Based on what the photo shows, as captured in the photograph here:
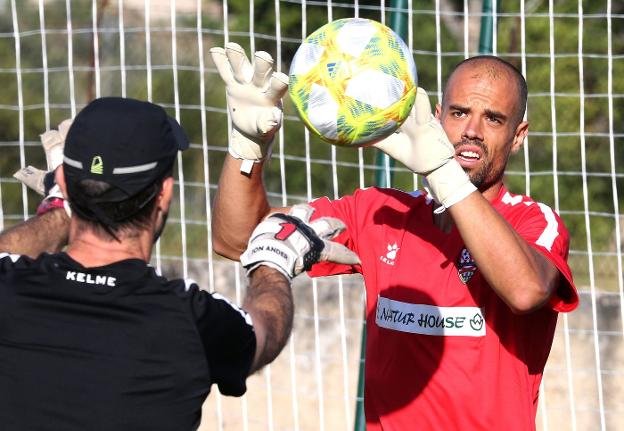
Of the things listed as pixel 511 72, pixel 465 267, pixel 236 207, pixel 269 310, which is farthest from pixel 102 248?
pixel 511 72

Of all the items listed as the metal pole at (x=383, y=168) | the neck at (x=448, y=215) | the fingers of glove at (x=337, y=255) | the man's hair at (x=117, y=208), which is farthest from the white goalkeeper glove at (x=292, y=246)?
the metal pole at (x=383, y=168)

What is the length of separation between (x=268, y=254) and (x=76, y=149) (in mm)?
581

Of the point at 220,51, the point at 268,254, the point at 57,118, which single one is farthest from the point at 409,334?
the point at 57,118

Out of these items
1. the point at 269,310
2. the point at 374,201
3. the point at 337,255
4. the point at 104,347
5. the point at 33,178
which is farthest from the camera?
the point at 33,178

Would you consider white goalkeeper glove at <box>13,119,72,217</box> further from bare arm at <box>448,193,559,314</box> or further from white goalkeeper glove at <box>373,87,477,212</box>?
bare arm at <box>448,193,559,314</box>

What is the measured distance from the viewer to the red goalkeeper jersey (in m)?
3.51

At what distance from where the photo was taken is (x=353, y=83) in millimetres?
3287

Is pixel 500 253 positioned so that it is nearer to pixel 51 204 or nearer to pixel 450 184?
pixel 450 184

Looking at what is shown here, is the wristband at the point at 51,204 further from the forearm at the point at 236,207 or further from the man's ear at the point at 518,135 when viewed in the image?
the man's ear at the point at 518,135

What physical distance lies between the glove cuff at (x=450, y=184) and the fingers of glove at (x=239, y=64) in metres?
0.75

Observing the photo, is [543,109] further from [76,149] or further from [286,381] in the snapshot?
[76,149]

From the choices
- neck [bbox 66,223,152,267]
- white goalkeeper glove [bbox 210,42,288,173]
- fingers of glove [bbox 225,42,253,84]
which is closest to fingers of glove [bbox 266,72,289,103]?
white goalkeeper glove [bbox 210,42,288,173]

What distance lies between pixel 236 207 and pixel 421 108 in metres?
0.89

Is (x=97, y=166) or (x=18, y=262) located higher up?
(x=97, y=166)
